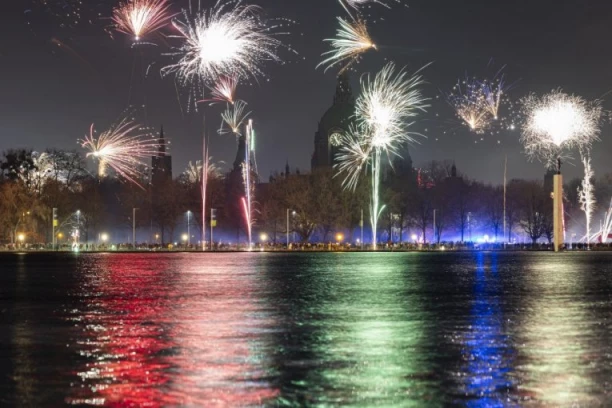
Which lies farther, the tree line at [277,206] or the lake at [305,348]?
the tree line at [277,206]

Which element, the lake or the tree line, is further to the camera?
the tree line

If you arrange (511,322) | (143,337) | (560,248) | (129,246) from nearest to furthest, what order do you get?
(143,337), (511,322), (560,248), (129,246)

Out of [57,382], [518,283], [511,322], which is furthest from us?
[518,283]

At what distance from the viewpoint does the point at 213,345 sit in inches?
793

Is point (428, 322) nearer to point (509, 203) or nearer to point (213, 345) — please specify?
point (213, 345)

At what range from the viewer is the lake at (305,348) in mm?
14578

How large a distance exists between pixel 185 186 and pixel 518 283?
106257 mm

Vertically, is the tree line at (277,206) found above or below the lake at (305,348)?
above

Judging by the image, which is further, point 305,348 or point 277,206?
point 277,206

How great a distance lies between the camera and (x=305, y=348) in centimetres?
2012

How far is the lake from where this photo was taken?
14578 millimetres

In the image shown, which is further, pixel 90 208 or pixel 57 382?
pixel 90 208

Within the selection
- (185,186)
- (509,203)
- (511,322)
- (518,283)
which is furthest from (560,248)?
(511,322)

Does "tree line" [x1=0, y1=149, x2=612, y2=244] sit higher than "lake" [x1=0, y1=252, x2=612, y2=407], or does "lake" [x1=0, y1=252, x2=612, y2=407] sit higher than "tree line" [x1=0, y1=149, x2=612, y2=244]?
"tree line" [x1=0, y1=149, x2=612, y2=244]
